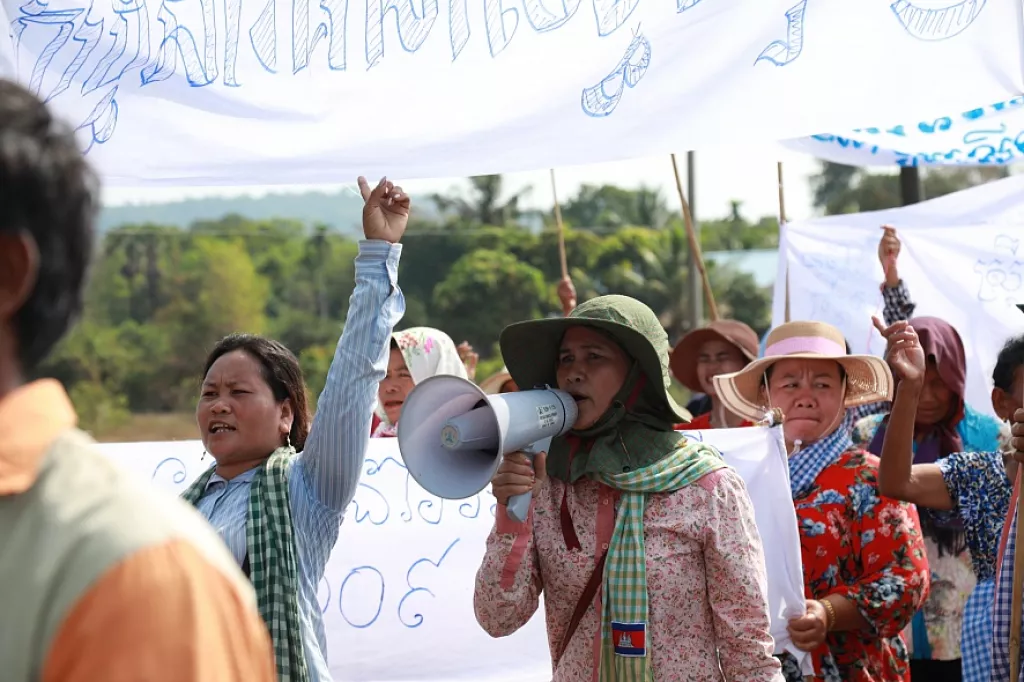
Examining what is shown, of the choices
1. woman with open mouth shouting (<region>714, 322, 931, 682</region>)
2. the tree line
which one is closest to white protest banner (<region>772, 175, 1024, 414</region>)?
woman with open mouth shouting (<region>714, 322, 931, 682</region>)

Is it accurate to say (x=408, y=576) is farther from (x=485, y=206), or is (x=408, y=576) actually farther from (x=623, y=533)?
(x=485, y=206)

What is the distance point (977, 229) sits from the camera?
20.2ft

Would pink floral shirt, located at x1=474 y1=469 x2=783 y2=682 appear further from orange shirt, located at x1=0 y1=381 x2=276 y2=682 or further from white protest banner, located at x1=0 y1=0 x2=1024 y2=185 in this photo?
orange shirt, located at x1=0 y1=381 x2=276 y2=682

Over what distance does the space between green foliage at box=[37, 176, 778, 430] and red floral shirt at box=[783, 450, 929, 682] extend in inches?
1364

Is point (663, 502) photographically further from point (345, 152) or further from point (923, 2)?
point (923, 2)


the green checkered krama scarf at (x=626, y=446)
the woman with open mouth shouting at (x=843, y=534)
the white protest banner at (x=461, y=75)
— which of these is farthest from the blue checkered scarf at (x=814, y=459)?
the white protest banner at (x=461, y=75)

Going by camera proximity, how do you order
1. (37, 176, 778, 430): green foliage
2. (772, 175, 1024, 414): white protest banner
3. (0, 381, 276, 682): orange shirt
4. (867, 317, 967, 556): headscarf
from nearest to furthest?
(0, 381, 276, 682): orange shirt
(867, 317, 967, 556): headscarf
(772, 175, 1024, 414): white protest banner
(37, 176, 778, 430): green foliage

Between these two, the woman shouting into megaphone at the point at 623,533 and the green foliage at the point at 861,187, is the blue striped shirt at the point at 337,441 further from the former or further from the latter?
the green foliage at the point at 861,187

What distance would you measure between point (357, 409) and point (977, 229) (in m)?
4.44

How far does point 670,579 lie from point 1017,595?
104cm

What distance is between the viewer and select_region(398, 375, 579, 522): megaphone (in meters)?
2.58

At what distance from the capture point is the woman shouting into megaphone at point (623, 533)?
2.77 meters

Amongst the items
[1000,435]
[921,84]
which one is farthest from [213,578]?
[1000,435]

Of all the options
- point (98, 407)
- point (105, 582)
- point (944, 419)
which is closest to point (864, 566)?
point (944, 419)
